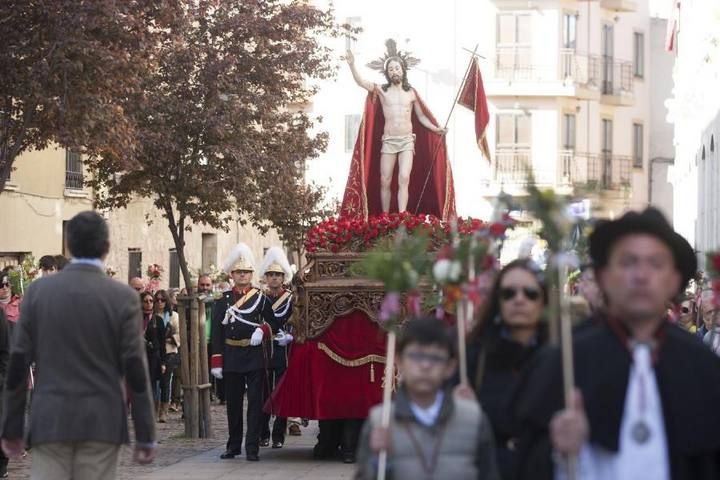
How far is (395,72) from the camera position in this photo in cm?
1977

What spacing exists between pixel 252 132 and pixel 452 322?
1519 cm

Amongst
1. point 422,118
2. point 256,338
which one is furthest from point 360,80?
point 256,338

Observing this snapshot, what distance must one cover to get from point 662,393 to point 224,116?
81.0 feet

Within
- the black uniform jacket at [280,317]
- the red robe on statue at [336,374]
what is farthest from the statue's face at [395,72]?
the red robe on statue at [336,374]

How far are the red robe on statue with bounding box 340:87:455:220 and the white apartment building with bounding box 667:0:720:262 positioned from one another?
3.53m

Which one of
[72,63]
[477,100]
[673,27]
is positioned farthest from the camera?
[673,27]

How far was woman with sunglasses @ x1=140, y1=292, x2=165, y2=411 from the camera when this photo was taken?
74.3ft

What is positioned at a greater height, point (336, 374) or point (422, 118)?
point (422, 118)

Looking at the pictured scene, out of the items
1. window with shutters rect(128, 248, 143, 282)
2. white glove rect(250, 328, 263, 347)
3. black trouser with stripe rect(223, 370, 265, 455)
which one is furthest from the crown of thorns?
window with shutters rect(128, 248, 143, 282)

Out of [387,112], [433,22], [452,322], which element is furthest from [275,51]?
[433,22]

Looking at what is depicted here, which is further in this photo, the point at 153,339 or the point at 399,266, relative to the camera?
the point at 153,339

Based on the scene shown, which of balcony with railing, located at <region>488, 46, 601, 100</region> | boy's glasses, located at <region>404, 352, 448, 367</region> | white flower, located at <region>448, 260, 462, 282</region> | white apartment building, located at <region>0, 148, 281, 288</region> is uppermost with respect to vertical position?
balcony with railing, located at <region>488, 46, 601, 100</region>

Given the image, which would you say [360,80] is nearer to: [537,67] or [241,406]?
[241,406]

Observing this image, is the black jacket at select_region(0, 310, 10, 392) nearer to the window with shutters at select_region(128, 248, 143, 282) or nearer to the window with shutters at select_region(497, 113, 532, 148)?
the window with shutters at select_region(128, 248, 143, 282)
